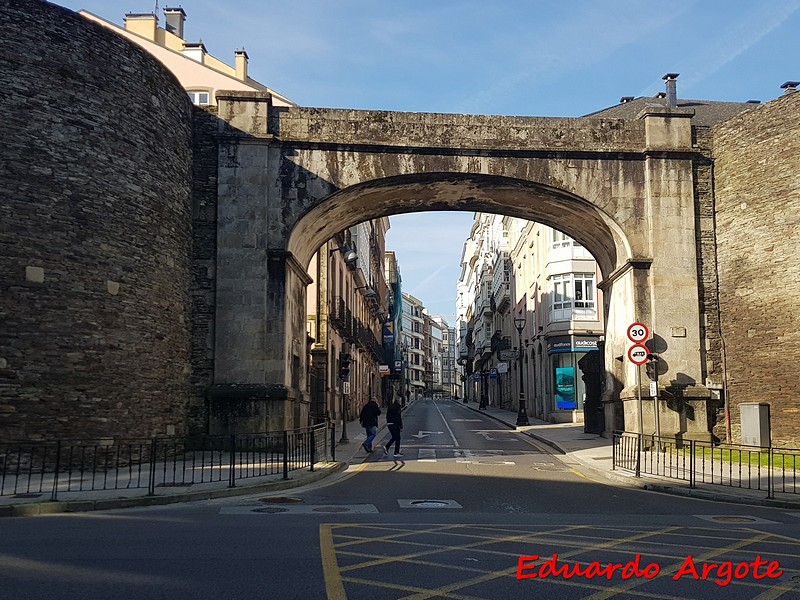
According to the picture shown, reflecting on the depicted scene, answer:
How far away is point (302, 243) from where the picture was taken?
906 inches

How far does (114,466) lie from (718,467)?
12.9 m

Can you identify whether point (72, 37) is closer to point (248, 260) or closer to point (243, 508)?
point (248, 260)

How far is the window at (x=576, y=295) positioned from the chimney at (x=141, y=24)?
24322mm

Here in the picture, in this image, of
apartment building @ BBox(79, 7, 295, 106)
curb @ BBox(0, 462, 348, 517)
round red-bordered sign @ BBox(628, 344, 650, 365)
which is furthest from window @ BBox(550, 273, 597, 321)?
curb @ BBox(0, 462, 348, 517)

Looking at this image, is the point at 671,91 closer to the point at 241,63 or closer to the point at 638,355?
the point at 638,355

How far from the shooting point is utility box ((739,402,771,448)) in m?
20.1

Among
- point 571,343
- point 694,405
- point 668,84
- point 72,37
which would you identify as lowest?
point 694,405

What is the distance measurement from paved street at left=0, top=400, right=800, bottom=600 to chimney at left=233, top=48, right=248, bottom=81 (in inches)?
1277

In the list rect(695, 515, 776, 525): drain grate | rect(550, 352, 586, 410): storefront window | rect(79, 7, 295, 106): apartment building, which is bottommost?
rect(695, 515, 776, 525): drain grate

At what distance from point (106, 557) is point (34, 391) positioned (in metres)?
8.81

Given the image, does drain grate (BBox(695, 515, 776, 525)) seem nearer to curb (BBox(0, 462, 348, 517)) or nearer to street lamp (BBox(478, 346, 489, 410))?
curb (BBox(0, 462, 348, 517))

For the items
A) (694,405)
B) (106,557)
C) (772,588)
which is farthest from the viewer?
(694,405)

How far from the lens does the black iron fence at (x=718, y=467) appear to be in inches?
540

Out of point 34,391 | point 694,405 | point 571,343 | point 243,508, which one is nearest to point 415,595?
point 243,508
